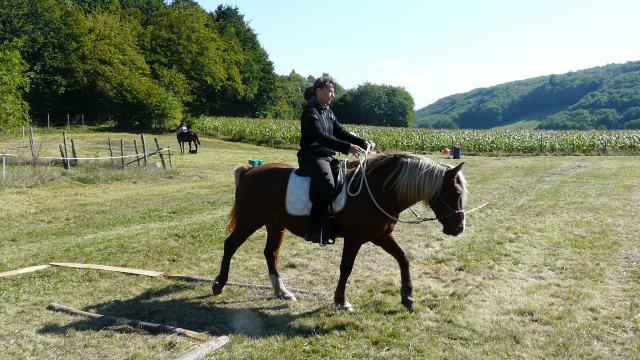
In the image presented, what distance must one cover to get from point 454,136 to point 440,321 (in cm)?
3899

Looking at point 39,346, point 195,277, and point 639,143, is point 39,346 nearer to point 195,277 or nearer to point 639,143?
point 195,277

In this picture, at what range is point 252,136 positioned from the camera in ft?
138

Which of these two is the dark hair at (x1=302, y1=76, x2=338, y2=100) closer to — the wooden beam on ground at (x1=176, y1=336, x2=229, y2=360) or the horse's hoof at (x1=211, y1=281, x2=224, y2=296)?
the horse's hoof at (x1=211, y1=281, x2=224, y2=296)

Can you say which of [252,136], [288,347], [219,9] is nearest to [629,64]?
[219,9]

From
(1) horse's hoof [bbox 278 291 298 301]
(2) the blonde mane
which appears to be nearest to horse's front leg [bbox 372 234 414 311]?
(2) the blonde mane

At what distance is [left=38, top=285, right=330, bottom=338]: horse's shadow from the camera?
5211 millimetres

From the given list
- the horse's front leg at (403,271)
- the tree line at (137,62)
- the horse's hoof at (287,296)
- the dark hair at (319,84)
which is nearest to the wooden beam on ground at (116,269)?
the horse's hoof at (287,296)

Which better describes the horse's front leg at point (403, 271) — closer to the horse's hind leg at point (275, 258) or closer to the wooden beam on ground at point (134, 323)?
the horse's hind leg at point (275, 258)

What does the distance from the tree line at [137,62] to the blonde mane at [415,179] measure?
2886cm

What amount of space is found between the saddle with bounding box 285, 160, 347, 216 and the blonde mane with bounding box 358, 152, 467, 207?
0.54 metres

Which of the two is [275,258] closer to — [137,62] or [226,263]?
[226,263]

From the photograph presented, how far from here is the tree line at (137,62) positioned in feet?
154

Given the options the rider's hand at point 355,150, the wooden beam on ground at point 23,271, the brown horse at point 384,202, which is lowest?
the wooden beam on ground at point 23,271

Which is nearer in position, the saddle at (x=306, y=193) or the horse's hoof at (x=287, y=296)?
the saddle at (x=306, y=193)
